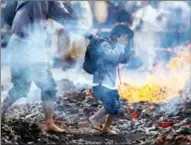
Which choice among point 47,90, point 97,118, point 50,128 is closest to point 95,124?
point 97,118

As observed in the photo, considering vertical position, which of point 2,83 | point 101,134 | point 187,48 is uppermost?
point 187,48

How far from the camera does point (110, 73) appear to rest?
5102 millimetres

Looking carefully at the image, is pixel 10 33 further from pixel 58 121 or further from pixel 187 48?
pixel 187 48

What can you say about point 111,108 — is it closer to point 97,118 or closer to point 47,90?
point 97,118

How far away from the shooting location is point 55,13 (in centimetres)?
506

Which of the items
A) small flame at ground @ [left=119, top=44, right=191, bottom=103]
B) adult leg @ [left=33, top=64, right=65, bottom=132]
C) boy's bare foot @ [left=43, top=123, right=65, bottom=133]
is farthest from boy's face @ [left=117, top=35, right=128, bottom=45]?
boy's bare foot @ [left=43, top=123, right=65, bottom=133]

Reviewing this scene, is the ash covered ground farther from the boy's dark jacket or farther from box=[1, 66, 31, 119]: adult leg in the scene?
the boy's dark jacket

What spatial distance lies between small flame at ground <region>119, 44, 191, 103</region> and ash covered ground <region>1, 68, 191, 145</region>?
69 mm

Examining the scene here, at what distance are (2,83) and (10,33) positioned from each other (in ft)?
1.40

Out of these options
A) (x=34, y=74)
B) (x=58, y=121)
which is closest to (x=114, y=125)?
(x=58, y=121)

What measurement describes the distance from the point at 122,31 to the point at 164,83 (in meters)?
0.56

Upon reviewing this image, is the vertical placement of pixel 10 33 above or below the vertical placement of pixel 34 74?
above

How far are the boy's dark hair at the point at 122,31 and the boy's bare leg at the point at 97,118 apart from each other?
0.65m

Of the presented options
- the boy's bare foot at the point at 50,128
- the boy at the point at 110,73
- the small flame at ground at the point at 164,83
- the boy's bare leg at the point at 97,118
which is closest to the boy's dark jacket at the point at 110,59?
the boy at the point at 110,73
